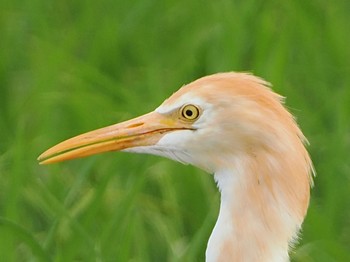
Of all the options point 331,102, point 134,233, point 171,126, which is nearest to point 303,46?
point 331,102

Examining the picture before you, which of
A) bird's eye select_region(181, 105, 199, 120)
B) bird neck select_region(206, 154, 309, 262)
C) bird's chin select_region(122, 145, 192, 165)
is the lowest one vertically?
bird neck select_region(206, 154, 309, 262)

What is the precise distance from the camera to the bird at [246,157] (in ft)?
12.7

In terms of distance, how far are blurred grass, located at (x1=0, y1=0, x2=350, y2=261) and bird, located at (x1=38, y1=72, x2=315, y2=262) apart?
2.73ft

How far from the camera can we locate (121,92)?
19.9ft

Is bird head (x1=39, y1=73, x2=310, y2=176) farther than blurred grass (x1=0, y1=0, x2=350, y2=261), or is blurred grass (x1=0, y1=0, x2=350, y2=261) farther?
blurred grass (x1=0, y1=0, x2=350, y2=261)

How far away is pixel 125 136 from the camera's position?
4.04m

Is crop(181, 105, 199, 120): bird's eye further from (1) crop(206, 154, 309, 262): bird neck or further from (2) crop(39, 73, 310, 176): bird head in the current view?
(1) crop(206, 154, 309, 262): bird neck

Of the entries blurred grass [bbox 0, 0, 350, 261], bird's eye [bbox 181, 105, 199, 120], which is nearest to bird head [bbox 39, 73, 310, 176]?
bird's eye [bbox 181, 105, 199, 120]

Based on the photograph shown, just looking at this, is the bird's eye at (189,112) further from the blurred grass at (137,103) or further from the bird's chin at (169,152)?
the blurred grass at (137,103)

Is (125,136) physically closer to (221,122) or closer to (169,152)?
(169,152)

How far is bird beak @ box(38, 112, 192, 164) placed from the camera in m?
3.98

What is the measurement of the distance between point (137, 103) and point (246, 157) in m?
1.94

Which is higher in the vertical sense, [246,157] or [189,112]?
[189,112]

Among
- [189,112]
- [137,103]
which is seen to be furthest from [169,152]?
[137,103]
